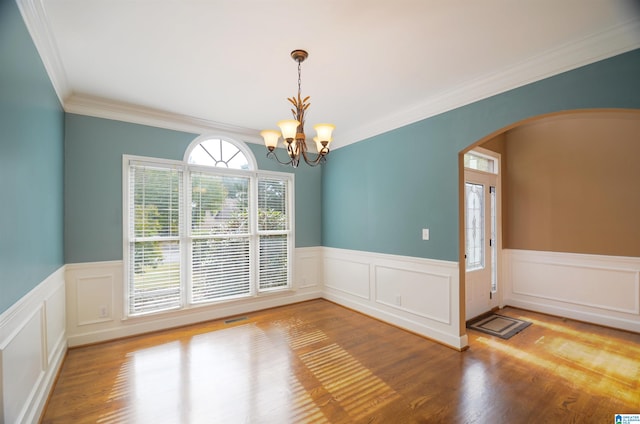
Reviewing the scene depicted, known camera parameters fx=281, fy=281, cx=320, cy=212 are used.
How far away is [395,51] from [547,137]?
351 cm

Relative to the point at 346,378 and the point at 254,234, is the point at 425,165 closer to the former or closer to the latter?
the point at 346,378

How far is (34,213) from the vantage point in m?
2.10

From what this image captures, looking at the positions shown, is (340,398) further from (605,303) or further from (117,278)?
(605,303)

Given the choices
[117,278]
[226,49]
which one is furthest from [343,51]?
[117,278]

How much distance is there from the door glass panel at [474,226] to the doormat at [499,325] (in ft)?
2.42

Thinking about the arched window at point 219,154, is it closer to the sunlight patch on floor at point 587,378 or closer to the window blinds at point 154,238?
the window blinds at point 154,238

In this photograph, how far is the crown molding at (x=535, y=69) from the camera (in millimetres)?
2096

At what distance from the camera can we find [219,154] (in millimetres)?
4301

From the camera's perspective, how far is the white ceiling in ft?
6.25

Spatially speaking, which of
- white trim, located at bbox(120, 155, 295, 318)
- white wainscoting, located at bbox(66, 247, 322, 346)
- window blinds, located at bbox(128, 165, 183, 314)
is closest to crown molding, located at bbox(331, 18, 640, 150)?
white trim, located at bbox(120, 155, 295, 318)

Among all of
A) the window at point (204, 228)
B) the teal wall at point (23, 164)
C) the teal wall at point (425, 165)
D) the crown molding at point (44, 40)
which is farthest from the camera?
the window at point (204, 228)

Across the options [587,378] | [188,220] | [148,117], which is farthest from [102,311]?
[587,378]

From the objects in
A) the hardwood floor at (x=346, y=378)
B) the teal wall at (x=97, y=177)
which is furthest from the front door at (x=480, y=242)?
the teal wall at (x=97, y=177)

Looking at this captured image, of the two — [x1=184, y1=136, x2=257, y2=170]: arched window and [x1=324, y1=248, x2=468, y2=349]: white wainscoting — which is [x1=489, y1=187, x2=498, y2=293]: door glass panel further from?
[x1=184, y1=136, x2=257, y2=170]: arched window
